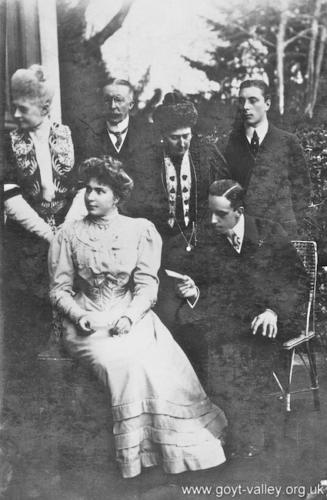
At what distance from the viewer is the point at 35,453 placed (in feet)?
16.5

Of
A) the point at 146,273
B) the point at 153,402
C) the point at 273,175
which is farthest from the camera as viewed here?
the point at 273,175

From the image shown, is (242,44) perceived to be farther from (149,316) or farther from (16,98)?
(149,316)

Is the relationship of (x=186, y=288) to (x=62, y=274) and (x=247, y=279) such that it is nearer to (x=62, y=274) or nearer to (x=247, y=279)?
(x=247, y=279)

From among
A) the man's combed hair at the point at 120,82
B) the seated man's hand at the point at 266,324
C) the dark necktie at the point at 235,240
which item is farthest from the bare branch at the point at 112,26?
the seated man's hand at the point at 266,324

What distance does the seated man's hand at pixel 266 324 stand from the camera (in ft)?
16.5

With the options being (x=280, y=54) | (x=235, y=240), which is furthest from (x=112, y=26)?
(x=235, y=240)

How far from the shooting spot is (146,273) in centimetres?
504

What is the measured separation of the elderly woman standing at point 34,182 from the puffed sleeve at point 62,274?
0.23ft

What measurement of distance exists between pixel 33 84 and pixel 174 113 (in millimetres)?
1281

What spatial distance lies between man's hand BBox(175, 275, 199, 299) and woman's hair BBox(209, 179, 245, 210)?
2.51 ft

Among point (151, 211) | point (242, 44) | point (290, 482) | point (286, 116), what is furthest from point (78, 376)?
point (242, 44)

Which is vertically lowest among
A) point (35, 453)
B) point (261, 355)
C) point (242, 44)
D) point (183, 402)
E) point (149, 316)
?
point (35, 453)

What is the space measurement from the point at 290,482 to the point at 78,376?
2.06 metres

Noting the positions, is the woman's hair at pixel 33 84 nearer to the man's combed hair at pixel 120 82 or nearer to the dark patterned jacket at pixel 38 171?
the dark patterned jacket at pixel 38 171
